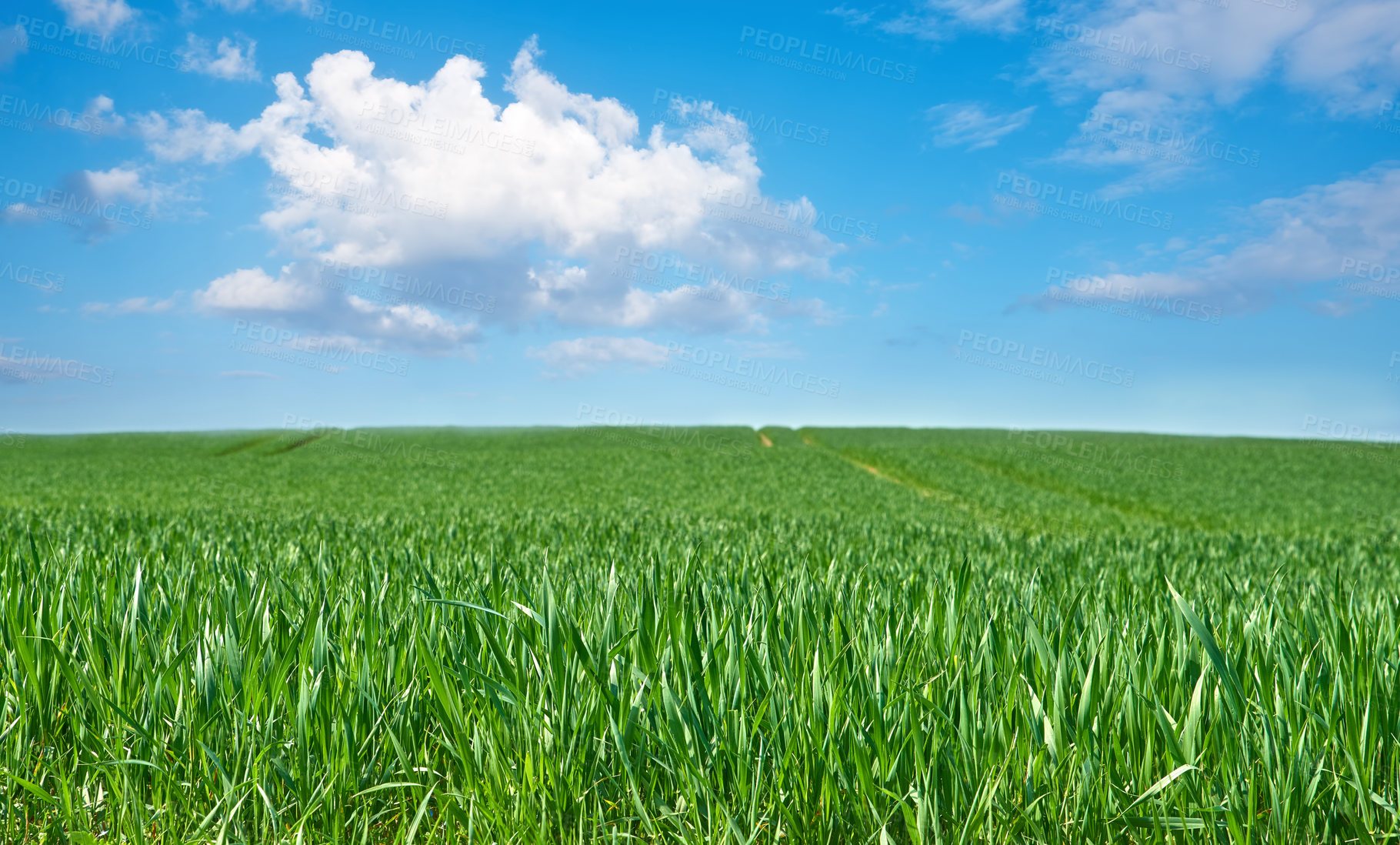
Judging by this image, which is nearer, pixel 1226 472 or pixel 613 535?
pixel 613 535

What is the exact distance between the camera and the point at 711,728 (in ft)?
7.40

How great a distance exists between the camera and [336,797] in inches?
90.7

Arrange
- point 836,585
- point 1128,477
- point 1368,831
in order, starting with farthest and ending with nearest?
point 1128,477, point 836,585, point 1368,831

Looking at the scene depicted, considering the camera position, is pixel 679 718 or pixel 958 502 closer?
pixel 679 718

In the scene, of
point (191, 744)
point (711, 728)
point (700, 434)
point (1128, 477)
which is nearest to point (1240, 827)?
point (711, 728)

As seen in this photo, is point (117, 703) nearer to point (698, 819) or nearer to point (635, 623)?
point (635, 623)

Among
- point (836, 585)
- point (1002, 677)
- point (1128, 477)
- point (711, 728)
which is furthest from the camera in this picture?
point (1128, 477)

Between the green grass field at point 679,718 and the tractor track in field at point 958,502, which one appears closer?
the green grass field at point 679,718

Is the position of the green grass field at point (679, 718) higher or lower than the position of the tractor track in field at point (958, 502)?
higher

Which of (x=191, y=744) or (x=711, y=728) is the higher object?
(x=711, y=728)

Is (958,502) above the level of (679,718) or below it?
below

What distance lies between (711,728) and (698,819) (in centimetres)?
26

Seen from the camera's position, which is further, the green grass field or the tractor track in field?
the tractor track in field

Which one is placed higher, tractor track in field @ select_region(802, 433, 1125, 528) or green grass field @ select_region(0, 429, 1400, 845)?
green grass field @ select_region(0, 429, 1400, 845)
